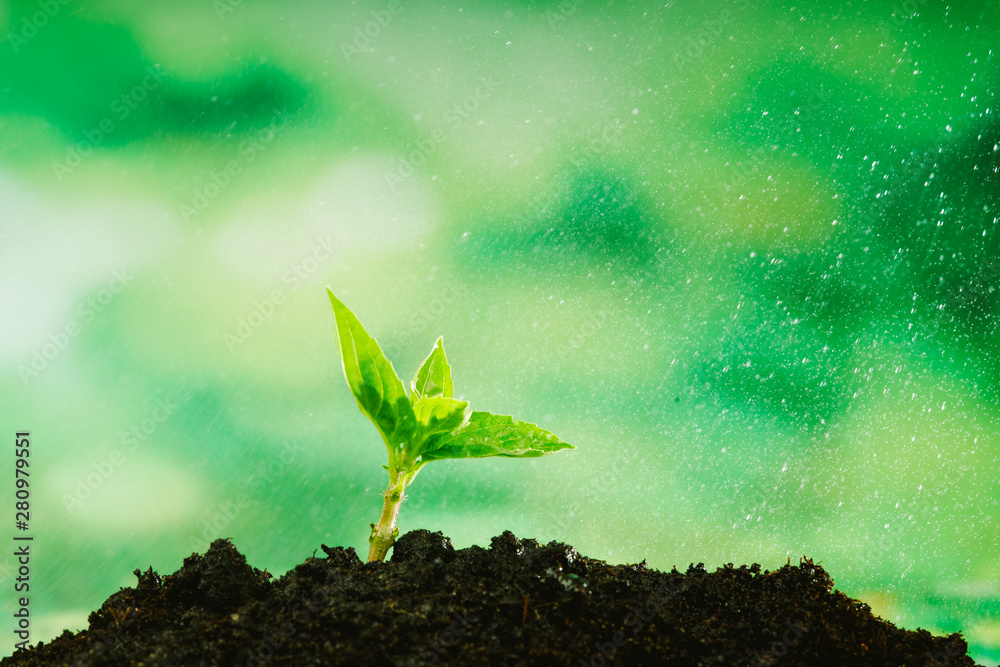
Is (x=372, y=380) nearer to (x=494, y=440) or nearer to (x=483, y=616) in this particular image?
(x=494, y=440)

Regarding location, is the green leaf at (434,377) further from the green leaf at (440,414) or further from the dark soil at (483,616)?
the dark soil at (483,616)

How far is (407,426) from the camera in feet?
5.36

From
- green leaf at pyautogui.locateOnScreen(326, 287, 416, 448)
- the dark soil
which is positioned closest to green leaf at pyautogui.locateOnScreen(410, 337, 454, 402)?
green leaf at pyautogui.locateOnScreen(326, 287, 416, 448)

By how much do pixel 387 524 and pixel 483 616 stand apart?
1.47 ft

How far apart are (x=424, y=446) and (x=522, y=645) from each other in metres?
0.54

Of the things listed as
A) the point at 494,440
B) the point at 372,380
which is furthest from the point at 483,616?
the point at 372,380

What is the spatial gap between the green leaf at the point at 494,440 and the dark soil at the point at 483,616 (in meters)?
0.20

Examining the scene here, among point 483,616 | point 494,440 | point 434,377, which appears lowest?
point 483,616

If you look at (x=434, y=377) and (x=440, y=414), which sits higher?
(x=434, y=377)

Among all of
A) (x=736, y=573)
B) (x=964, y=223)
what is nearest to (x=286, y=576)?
(x=736, y=573)

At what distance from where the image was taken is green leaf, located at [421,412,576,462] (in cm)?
156

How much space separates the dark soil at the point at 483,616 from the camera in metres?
1.26

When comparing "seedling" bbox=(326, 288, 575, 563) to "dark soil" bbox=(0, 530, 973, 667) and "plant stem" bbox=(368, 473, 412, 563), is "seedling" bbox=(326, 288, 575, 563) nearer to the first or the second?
"plant stem" bbox=(368, 473, 412, 563)

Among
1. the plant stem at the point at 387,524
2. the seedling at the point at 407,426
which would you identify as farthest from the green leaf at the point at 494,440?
the plant stem at the point at 387,524
